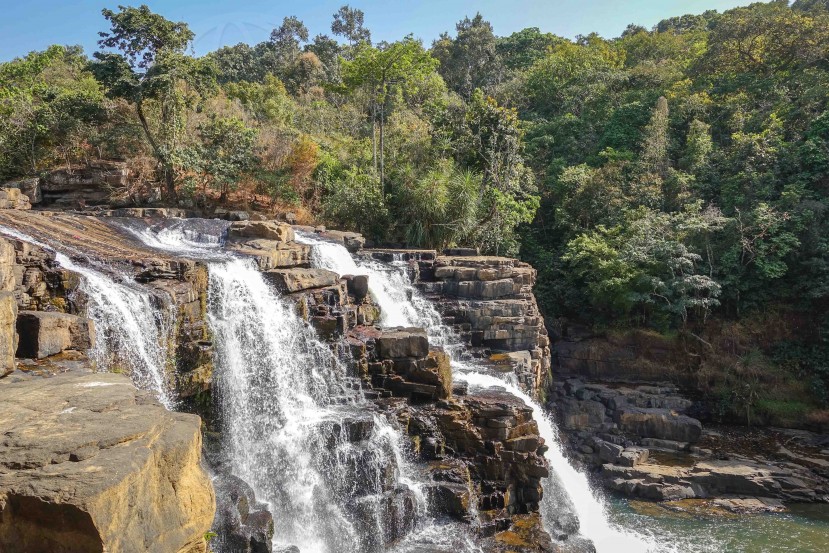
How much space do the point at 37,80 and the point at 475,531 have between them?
24920 millimetres

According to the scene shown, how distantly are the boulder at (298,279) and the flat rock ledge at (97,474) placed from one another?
6.44m

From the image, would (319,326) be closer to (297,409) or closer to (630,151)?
(297,409)

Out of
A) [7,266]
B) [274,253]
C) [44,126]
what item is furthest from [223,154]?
[7,266]

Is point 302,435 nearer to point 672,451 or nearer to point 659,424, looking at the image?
point 672,451

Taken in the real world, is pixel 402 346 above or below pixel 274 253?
below

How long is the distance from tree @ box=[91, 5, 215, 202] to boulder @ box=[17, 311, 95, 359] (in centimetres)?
1249

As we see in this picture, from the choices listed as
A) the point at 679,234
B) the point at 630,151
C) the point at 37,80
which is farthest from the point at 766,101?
the point at 37,80

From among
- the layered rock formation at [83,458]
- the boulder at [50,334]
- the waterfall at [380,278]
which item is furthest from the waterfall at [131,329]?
the waterfall at [380,278]

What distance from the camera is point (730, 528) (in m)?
12.8

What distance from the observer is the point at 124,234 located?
13.4 metres

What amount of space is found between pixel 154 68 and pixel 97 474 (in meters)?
17.5

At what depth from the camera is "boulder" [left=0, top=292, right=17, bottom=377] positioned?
5.80 metres

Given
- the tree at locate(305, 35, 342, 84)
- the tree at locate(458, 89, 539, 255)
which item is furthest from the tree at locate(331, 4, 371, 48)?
the tree at locate(458, 89, 539, 255)

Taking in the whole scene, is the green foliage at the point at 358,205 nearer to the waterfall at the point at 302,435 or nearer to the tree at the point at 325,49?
the waterfall at the point at 302,435
